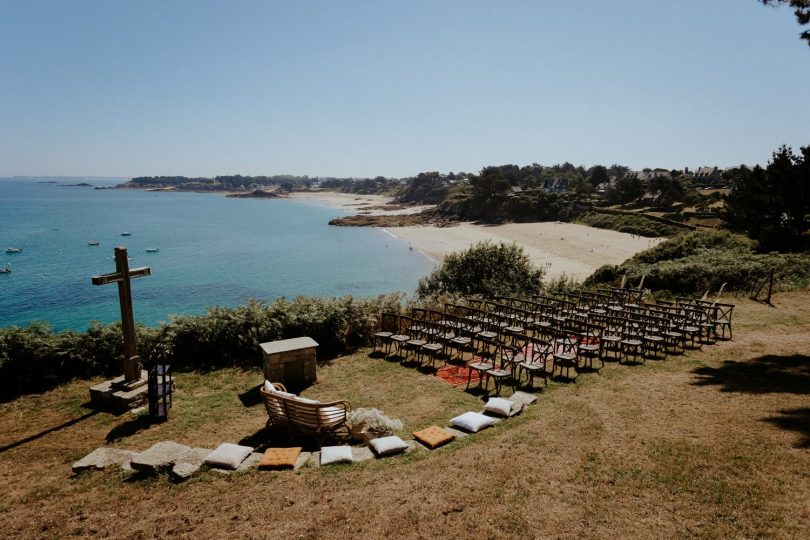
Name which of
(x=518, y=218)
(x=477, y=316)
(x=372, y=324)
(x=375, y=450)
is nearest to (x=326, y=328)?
(x=372, y=324)

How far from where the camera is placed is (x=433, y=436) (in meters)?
7.43

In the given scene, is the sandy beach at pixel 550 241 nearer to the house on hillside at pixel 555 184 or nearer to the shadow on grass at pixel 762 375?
the shadow on grass at pixel 762 375

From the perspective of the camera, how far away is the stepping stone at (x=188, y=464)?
6121 millimetres

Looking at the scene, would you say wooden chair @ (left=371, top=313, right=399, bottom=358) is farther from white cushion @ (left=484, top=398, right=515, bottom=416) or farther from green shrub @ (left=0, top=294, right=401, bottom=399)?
white cushion @ (left=484, top=398, right=515, bottom=416)

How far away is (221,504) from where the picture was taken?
18.1 ft

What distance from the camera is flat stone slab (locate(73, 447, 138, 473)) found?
21.5 ft

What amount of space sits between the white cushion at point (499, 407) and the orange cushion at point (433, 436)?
4.15 ft

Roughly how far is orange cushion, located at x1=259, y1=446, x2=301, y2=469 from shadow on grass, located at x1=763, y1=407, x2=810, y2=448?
7.51 metres

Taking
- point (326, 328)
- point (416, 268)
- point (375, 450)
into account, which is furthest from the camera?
point (416, 268)

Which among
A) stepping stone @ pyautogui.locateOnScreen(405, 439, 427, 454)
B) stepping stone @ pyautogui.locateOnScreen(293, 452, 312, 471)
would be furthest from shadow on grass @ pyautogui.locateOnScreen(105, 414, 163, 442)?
stepping stone @ pyautogui.locateOnScreen(405, 439, 427, 454)

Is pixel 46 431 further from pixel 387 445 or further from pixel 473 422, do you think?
pixel 473 422

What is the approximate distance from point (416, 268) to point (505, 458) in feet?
157

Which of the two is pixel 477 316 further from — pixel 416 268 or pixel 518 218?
pixel 518 218

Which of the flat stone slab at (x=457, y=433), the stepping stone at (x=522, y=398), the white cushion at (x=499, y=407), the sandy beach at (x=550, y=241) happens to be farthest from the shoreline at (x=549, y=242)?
the flat stone slab at (x=457, y=433)
